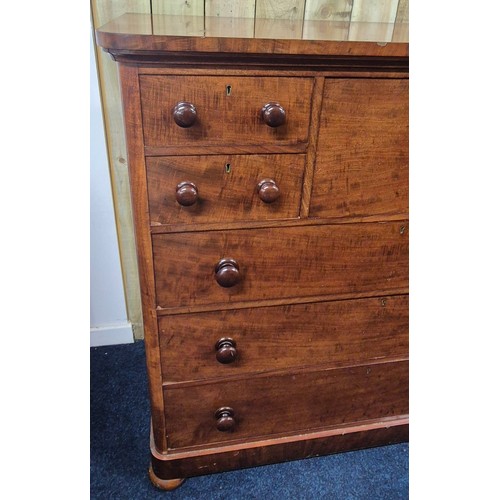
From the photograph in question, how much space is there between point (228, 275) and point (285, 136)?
315mm

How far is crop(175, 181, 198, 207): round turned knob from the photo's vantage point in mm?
864

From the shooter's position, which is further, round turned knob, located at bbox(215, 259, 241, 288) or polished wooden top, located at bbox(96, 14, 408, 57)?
round turned knob, located at bbox(215, 259, 241, 288)

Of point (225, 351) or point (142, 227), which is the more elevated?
point (142, 227)

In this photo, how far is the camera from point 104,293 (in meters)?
1.61

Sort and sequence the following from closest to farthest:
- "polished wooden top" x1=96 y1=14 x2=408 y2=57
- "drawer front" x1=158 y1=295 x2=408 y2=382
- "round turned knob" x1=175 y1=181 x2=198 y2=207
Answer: "polished wooden top" x1=96 y1=14 x2=408 y2=57, "round turned knob" x1=175 y1=181 x2=198 y2=207, "drawer front" x1=158 y1=295 x2=408 y2=382

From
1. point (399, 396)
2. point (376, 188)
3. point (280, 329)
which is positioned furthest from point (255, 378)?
point (376, 188)

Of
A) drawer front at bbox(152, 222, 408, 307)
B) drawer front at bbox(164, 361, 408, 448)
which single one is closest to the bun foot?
drawer front at bbox(164, 361, 408, 448)

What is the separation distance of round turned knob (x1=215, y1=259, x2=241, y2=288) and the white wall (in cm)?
65

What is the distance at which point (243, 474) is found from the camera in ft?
4.13

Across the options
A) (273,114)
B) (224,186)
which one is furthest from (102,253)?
(273,114)

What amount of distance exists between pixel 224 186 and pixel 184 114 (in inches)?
6.6

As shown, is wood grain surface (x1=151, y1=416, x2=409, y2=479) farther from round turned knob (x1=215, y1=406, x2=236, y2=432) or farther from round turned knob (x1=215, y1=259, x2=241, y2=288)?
round turned knob (x1=215, y1=259, x2=241, y2=288)

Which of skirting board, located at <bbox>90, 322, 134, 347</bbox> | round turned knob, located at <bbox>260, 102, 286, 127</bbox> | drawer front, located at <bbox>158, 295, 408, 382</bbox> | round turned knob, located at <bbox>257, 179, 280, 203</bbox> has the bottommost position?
skirting board, located at <bbox>90, 322, 134, 347</bbox>

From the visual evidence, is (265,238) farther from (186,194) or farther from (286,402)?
(286,402)
